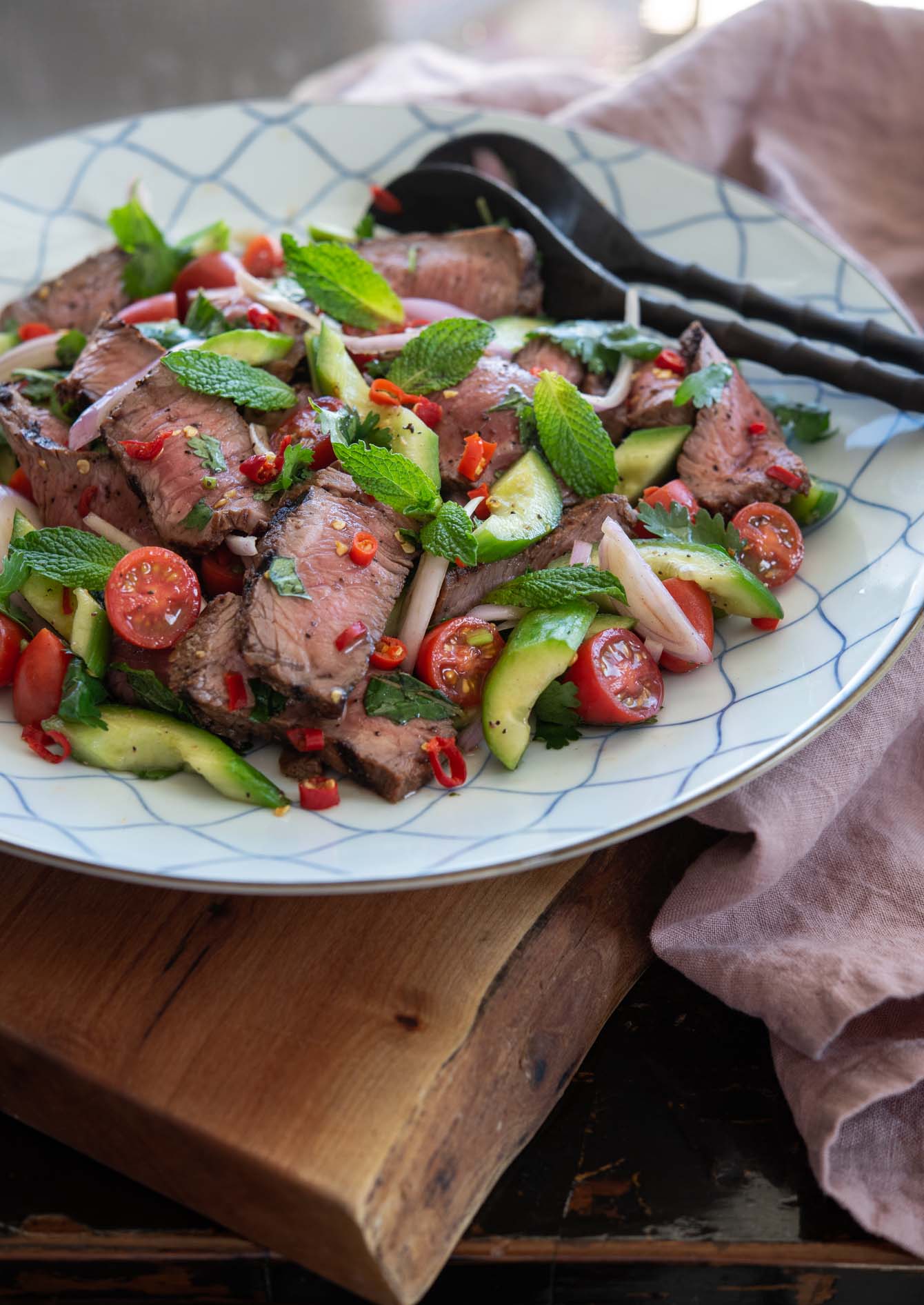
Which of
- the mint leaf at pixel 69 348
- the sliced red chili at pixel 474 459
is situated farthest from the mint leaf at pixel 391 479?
the mint leaf at pixel 69 348

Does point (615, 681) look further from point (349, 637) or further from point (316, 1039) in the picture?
point (316, 1039)

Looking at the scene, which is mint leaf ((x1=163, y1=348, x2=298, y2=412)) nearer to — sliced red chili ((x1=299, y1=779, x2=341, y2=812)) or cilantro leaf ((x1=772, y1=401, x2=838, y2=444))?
sliced red chili ((x1=299, y1=779, x2=341, y2=812))

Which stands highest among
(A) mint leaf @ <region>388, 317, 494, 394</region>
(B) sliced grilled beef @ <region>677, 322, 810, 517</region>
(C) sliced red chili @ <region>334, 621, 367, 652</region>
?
(A) mint leaf @ <region>388, 317, 494, 394</region>

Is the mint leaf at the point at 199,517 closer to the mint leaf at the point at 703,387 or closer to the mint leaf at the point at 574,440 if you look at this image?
the mint leaf at the point at 574,440

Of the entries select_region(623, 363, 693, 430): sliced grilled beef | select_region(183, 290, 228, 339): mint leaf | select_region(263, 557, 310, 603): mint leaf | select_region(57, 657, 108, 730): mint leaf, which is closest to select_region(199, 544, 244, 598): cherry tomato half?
select_region(263, 557, 310, 603): mint leaf

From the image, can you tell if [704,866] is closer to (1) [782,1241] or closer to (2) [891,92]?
(1) [782,1241]

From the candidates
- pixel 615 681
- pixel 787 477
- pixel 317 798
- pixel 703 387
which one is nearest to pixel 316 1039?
pixel 317 798
